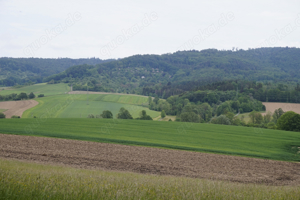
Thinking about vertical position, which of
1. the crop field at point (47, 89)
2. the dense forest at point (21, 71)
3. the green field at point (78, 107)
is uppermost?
the dense forest at point (21, 71)

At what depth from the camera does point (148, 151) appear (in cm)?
2400

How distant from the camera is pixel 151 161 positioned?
19828 millimetres

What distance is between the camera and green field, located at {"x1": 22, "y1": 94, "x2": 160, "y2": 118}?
66963mm

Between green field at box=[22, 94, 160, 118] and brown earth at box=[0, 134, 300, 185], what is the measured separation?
142ft

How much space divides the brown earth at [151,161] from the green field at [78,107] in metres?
43.2

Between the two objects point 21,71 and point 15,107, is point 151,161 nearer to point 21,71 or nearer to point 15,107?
point 15,107

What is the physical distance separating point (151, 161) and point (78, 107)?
63549mm

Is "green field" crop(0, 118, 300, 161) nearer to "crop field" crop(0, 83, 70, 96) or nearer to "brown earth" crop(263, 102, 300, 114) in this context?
"brown earth" crop(263, 102, 300, 114)

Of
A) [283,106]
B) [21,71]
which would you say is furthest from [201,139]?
[21,71]

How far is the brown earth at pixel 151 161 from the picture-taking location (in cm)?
1719

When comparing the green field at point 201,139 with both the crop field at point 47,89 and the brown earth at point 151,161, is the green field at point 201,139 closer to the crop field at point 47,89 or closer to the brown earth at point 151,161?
the brown earth at point 151,161

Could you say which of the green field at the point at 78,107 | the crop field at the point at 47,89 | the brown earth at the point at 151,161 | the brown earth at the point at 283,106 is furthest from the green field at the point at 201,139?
the crop field at the point at 47,89

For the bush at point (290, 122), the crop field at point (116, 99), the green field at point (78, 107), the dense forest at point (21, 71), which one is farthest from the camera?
the dense forest at point (21, 71)

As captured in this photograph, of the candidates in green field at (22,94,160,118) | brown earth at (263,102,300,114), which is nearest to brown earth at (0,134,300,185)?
green field at (22,94,160,118)
